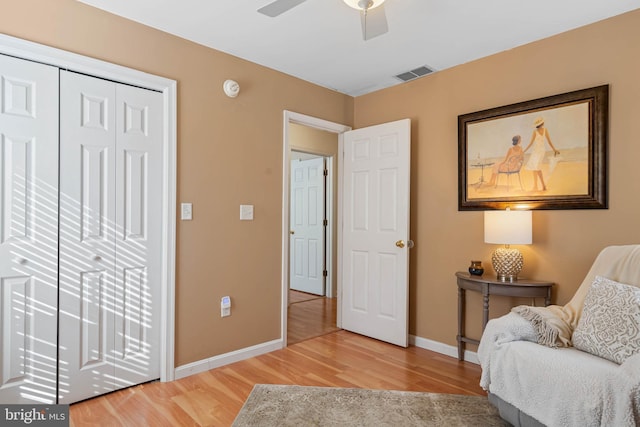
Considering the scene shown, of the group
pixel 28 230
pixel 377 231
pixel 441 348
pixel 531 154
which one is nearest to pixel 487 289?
pixel 441 348

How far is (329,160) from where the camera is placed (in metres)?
5.55

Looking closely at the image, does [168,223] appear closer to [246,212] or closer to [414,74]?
[246,212]

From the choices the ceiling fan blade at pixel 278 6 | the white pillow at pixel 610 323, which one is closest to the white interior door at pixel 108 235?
the ceiling fan blade at pixel 278 6

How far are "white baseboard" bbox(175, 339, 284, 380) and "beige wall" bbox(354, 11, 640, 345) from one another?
1341mm

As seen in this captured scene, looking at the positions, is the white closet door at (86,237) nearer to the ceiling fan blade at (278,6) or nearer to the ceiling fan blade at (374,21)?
the ceiling fan blade at (278,6)

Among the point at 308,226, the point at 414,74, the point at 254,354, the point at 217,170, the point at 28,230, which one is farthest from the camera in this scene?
the point at 308,226

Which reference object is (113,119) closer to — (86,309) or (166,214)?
(166,214)

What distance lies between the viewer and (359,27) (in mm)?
2602

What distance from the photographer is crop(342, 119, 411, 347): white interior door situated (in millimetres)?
3414

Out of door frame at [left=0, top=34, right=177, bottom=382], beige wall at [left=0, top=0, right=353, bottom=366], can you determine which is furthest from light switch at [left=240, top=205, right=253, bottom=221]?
door frame at [left=0, top=34, right=177, bottom=382]

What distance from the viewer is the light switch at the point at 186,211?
2752 millimetres

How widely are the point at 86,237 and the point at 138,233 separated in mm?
315

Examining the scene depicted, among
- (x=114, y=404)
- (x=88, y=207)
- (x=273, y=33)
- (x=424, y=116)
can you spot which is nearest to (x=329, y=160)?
(x=424, y=116)

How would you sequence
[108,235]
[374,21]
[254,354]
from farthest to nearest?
1. [254,354]
2. [108,235]
3. [374,21]
